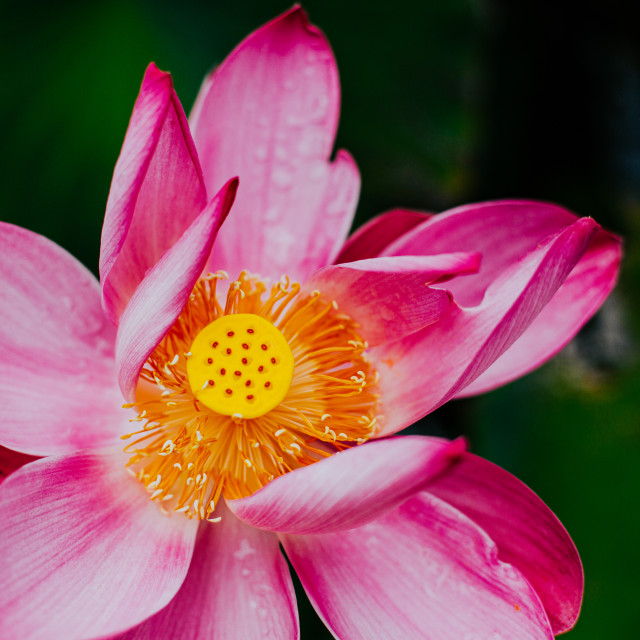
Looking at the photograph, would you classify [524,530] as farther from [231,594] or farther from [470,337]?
[231,594]

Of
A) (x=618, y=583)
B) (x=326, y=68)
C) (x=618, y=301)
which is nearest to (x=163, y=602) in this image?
(x=326, y=68)

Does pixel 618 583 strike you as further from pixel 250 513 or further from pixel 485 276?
pixel 250 513

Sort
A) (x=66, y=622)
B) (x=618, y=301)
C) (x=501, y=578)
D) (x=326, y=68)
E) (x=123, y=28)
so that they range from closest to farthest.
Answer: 1. (x=66, y=622)
2. (x=501, y=578)
3. (x=326, y=68)
4. (x=123, y=28)
5. (x=618, y=301)

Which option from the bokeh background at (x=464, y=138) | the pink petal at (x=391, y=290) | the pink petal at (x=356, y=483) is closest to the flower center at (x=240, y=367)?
the pink petal at (x=391, y=290)

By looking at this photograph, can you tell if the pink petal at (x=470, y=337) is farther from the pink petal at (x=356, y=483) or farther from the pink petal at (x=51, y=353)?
the pink petal at (x=51, y=353)

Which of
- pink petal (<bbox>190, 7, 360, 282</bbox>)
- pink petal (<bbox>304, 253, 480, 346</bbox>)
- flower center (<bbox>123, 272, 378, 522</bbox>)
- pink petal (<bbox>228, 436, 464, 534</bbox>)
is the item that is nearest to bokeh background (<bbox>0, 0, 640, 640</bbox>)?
pink petal (<bbox>190, 7, 360, 282</bbox>)

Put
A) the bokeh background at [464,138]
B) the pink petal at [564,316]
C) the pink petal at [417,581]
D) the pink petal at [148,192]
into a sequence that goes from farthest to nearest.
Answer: the bokeh background at [464,138] < the pink petal at [564,316] < the pink petal at [417,581] < the pink petal at [148,192]
